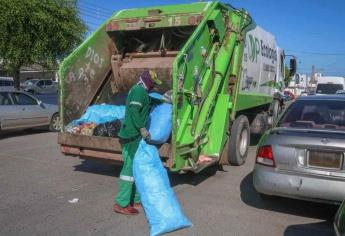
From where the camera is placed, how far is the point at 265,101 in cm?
1114

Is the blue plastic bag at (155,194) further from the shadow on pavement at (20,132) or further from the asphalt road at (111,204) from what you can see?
the shadow on pavement at (20,132)

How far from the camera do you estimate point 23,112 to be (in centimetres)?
1238

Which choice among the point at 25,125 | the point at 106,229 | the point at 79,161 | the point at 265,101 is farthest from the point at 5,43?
the point at 106,229

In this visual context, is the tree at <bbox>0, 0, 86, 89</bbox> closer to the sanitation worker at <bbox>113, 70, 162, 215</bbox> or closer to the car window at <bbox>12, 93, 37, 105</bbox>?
the car window at <bbox>12, 93, 37, 105</bbox>

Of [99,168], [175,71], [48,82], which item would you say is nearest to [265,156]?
[175,71]

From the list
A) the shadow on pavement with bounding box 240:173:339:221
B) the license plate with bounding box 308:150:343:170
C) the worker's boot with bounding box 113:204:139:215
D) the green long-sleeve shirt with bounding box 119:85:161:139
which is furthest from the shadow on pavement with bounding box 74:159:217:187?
the license plate with bounding box 308:150:343:170

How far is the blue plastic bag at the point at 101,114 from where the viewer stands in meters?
7.36

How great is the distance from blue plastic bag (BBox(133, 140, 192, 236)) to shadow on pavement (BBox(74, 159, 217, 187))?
172cm

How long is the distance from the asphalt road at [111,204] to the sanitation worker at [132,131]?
20 centimetres

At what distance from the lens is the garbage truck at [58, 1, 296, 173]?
21.0ft

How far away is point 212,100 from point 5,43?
31.6 feet

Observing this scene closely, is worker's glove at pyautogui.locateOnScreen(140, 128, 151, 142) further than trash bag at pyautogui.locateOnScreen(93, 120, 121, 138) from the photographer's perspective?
No

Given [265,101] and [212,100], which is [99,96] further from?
[265,101]

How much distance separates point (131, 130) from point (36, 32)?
10.7m
